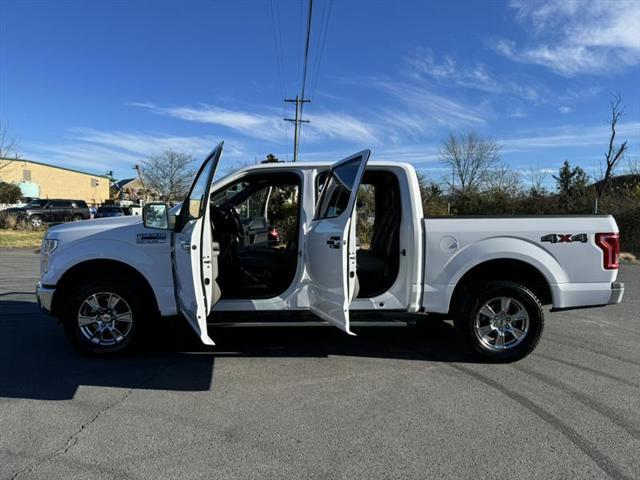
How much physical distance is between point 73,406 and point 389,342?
338 cm

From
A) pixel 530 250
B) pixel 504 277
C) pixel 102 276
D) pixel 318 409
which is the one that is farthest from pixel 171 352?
pixel 530 250

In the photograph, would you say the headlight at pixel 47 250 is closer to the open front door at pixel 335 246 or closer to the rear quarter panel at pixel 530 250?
the open front door at pixel 335 246

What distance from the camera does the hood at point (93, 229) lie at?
4855mm

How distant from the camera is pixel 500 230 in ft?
16.0

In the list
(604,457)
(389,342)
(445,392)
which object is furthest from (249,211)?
(604,457)

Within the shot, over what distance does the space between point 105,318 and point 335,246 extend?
8.23 ft

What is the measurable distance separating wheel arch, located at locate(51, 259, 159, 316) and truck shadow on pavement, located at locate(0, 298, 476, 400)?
22.8 inches

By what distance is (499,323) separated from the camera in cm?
497

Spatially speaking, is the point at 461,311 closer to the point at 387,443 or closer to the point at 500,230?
the point at 500,230

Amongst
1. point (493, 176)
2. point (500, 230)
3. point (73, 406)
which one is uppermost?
point (493, 176)

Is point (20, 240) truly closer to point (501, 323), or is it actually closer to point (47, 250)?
point (47, 250)

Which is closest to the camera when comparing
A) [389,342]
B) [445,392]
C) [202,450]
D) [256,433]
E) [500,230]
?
[202,450]

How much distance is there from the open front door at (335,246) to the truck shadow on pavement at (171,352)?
933 millimetres

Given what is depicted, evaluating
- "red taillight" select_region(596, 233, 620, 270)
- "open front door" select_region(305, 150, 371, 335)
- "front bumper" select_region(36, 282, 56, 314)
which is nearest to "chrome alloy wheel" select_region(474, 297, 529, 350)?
"red taillight" select_region(596, 233, 620, 270)
